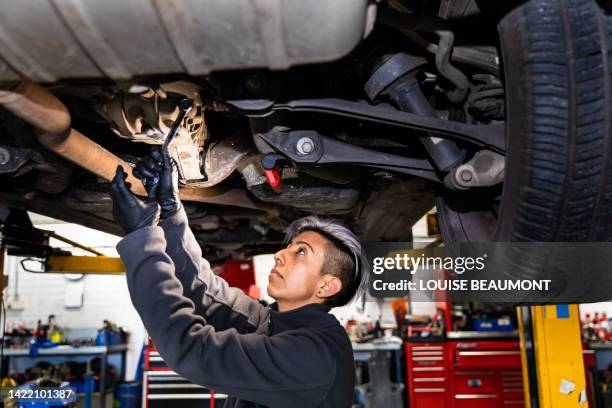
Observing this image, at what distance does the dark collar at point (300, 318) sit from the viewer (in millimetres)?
1418

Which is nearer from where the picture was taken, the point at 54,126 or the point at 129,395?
the point at 54,126

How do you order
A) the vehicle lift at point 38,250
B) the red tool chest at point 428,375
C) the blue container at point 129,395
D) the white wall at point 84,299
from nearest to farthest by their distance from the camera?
1. the vehicle lift at point 38,250
2. the red tool chest at point 428,375
3. the blue container at point 129,395
4. the white wall at point 84,299

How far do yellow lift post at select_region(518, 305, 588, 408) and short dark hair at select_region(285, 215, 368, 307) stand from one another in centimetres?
166

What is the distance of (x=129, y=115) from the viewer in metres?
1.38

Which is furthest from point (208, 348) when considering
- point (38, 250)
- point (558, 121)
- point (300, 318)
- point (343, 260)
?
point (38, 250)

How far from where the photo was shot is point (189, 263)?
147 cm

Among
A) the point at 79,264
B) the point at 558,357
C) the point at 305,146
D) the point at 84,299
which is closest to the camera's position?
the point at 305,146

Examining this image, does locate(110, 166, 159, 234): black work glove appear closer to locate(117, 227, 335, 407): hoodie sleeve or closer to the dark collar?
locate(117, 227, 335, 407): hoodie sleeve

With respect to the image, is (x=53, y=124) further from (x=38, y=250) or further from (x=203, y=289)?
(x=38, y=250)

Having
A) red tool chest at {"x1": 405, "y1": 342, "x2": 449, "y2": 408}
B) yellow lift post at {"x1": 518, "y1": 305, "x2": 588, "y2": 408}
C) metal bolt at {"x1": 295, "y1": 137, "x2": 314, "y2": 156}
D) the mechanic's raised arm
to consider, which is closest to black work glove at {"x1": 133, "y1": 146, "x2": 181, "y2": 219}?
the mechanic's raised arm

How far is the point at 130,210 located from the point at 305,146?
509 mm

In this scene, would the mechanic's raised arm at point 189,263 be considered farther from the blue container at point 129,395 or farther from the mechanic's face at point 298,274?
the blue container at point 129,395

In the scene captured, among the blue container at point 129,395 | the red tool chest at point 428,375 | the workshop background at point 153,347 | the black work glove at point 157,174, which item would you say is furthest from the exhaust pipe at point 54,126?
the blue container at point 129,395

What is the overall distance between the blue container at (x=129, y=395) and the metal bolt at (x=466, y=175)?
20.4ft
